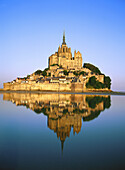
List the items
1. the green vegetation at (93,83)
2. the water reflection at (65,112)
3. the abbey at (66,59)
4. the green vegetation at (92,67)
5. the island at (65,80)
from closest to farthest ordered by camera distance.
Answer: the water reflection at (65,112)
the island at (65,80)
the green vegetation at (93,83)
the abbey at (66,59)
the green vegetation at (92,67)

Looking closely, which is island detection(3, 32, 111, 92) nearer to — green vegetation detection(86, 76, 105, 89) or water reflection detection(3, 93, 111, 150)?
green vegetation detection(86, 76, 105, 89)

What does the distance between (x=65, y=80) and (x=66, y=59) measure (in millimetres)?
25950

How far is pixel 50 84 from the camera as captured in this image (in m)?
62.1

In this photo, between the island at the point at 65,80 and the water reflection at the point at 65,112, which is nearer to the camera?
the water reflection at the point at 65,112

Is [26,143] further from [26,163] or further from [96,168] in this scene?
[96,168]

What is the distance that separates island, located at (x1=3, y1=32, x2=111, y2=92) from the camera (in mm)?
61844

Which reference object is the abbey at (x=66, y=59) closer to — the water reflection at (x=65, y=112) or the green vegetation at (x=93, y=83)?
the green vegetation at (x=93, y=83)

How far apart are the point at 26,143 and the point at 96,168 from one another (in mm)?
2483

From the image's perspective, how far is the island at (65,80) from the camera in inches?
2435

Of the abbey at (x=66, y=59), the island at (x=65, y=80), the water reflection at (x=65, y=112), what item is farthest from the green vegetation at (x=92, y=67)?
the water reflection at (x=65, y=112)

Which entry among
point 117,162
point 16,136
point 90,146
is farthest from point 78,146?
point 16,136

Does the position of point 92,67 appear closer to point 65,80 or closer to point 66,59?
point 66,59

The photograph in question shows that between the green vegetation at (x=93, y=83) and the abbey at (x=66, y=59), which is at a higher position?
the abbey at (x=66, y=59)

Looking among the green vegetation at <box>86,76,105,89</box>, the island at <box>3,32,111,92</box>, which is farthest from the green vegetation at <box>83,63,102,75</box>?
the green vegetation at <box>86,76,105,89</box>
